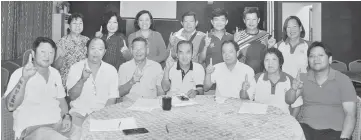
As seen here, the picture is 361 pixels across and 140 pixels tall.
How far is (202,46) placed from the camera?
3389mm

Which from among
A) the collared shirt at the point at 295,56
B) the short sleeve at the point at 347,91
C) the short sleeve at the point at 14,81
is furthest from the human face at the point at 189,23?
the short sleeve at the point at 14,81

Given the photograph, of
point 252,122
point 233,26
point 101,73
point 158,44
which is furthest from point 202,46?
point 233,26

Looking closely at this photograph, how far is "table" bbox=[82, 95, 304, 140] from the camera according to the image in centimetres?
145

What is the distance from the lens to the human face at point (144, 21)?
3342 millimetres

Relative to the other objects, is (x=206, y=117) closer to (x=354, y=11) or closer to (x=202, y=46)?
(x=202, y=46)

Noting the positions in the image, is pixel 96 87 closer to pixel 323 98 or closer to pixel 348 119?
pixel 323 98

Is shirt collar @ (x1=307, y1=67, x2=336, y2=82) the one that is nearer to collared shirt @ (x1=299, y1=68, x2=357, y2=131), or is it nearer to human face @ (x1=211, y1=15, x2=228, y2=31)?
collared shirt @ (x1=299, y1=68, x2=357, y2=131)

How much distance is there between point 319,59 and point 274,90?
0.42 m

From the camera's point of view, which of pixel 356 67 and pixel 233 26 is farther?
pixel 233 26

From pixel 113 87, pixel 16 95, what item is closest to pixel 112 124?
pixel 16 95

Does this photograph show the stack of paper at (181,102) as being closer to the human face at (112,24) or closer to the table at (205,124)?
the table at (205,124)

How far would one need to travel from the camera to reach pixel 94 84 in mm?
2574

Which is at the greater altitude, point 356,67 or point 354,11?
point 354,11

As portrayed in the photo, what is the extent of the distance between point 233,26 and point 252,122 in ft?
17.4
